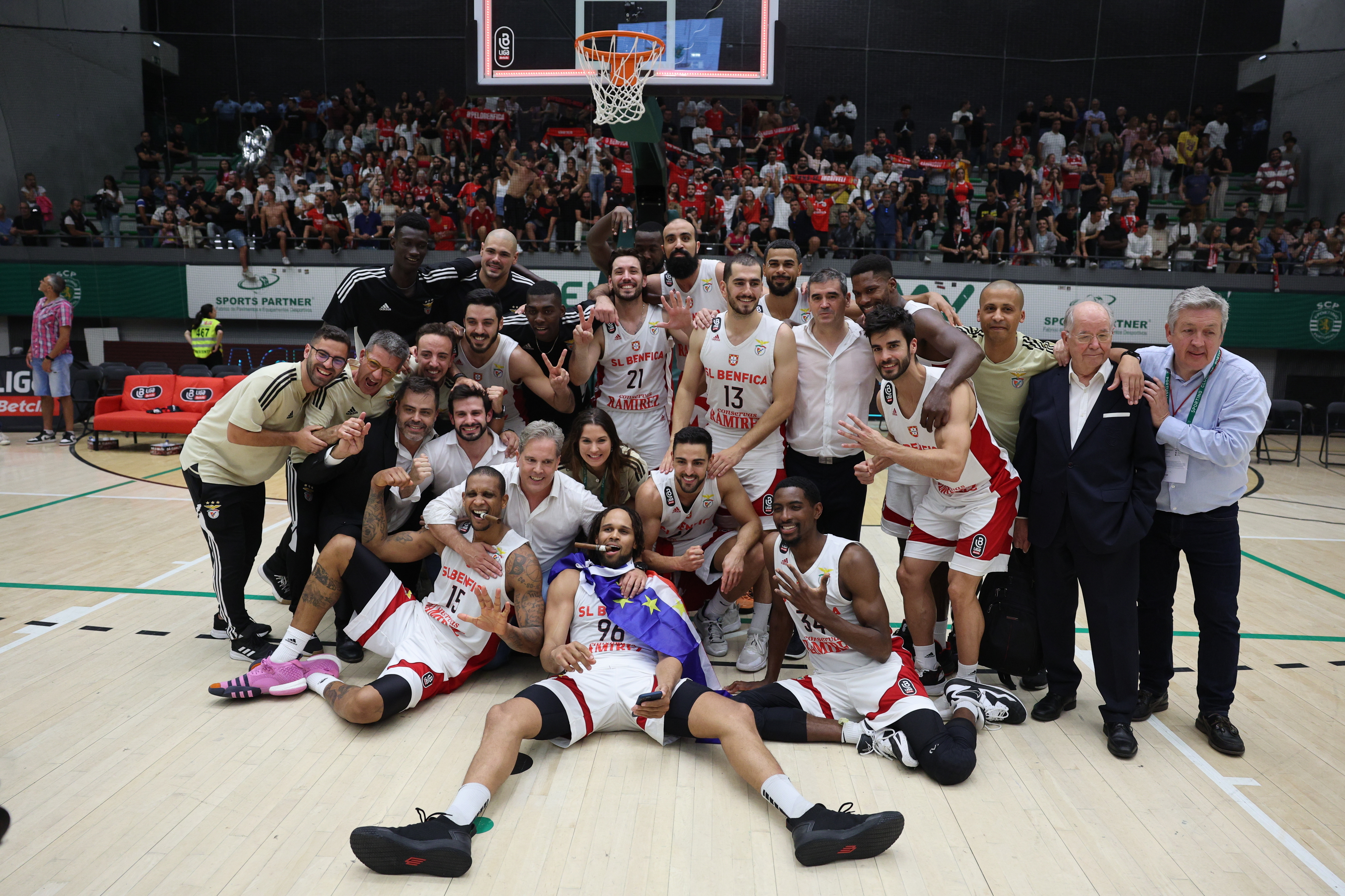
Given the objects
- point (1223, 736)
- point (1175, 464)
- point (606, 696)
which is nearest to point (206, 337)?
point (606, 696)

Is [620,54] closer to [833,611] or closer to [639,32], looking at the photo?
[639,32]

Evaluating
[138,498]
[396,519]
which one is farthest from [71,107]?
[396,519]

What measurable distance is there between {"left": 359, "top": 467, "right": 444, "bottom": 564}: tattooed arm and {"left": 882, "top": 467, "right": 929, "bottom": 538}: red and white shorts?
261cm

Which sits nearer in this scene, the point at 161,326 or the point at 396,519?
the point at 396,519

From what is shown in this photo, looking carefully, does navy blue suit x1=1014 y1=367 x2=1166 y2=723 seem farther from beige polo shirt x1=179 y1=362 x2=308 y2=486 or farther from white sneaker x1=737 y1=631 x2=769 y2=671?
beige polo shirt x1=179 y1=362 x2=308 y2=486

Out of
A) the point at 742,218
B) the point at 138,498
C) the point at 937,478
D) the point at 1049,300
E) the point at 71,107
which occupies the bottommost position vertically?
the point at 138,498

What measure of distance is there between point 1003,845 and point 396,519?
Result: 11.4 feet

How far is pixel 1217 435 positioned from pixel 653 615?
275 centimetres

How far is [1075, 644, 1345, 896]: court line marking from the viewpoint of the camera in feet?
10.4

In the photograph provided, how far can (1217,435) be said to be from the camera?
12.8ft

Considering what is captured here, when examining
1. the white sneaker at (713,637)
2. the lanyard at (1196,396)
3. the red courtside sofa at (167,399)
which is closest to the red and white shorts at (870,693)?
the white sneaker at (713,637)

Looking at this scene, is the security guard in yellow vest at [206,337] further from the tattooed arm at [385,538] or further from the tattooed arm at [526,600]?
the tattooed arm at [526,600]

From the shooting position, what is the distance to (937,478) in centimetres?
424

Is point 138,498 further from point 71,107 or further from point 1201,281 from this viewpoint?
point 1201,281
